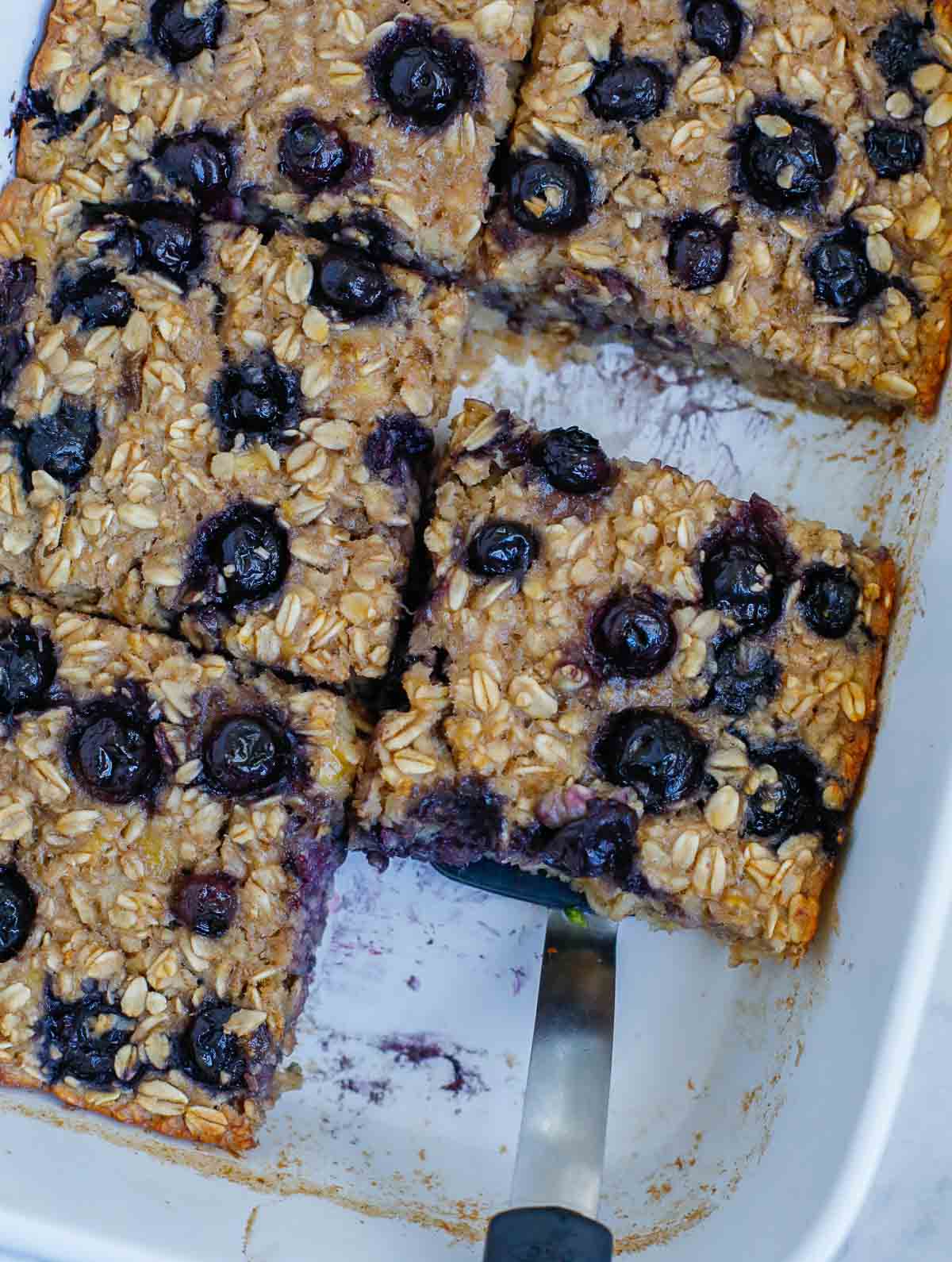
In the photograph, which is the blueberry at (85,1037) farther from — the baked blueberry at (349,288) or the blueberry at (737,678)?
the baked blueberry at (349,288)

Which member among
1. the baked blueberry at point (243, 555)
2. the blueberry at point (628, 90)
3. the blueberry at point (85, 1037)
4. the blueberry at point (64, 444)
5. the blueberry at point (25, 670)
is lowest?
the blueberry at point (85, 1037)

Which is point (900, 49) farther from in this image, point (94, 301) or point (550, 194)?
point (94, 301)

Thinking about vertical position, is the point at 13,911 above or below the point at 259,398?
below

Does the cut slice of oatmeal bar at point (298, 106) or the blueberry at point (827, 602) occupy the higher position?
the cut slice of oatmeal bar at point (298, 106)

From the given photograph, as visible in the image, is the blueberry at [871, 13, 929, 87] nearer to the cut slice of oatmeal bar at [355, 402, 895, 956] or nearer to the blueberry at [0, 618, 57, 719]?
the cut slice of oatmeal bar at [355, 402, 895, 956]

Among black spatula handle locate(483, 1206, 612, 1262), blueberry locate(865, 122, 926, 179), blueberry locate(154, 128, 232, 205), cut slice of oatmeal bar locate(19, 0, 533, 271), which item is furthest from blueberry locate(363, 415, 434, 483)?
black spatula handle locate(483, 1206, 612, 1262)

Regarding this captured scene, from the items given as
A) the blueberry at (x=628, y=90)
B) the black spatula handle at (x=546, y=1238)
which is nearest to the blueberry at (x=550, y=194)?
the blueberry at (x=628, y=90)

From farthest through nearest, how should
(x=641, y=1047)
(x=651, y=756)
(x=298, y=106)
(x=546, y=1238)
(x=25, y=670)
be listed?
(x=641, y=1047)
(x=298, y=106)
(x=25, y=670)
(x=651, y=756)
(x=546, y=1238)

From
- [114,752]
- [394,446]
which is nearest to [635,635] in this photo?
[394,446]
